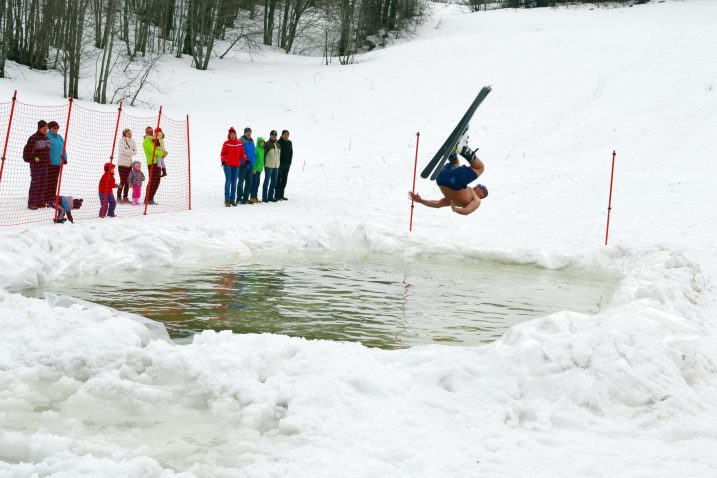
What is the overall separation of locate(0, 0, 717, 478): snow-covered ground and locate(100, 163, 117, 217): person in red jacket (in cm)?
40

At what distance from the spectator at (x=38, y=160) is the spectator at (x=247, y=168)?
189 inches

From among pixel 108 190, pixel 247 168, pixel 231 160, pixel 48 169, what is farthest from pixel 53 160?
pixel 247 168

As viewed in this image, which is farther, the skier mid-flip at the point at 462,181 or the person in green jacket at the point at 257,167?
the person in green jacket at the point at 257,167

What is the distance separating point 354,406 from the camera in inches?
229

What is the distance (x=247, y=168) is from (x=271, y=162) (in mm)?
784

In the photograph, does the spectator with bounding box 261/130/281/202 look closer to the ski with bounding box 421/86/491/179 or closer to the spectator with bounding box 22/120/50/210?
the spectator with bounding box 22/120/50/210

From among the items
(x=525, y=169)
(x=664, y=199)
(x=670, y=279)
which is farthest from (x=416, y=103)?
(x=670, y=279)

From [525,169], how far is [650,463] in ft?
63.5

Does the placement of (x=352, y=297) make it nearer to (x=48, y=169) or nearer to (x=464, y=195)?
(x=464, y=195)

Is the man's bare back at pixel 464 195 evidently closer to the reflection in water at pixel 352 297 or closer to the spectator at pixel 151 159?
the reflection in water at pixel 352 297

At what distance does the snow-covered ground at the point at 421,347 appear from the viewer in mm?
5227

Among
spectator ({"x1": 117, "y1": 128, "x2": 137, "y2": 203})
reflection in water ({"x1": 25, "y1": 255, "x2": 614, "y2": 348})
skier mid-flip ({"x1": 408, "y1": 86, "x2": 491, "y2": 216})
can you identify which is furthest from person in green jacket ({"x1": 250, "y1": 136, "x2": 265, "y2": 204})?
skier mid-flip ({"x1": 408, "y1": 86, "x2": 491, "y2": 216})

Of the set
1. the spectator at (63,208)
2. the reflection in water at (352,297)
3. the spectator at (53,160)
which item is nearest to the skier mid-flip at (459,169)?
the reflection in water at (352,297)

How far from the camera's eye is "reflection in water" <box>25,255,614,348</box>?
902 cm
